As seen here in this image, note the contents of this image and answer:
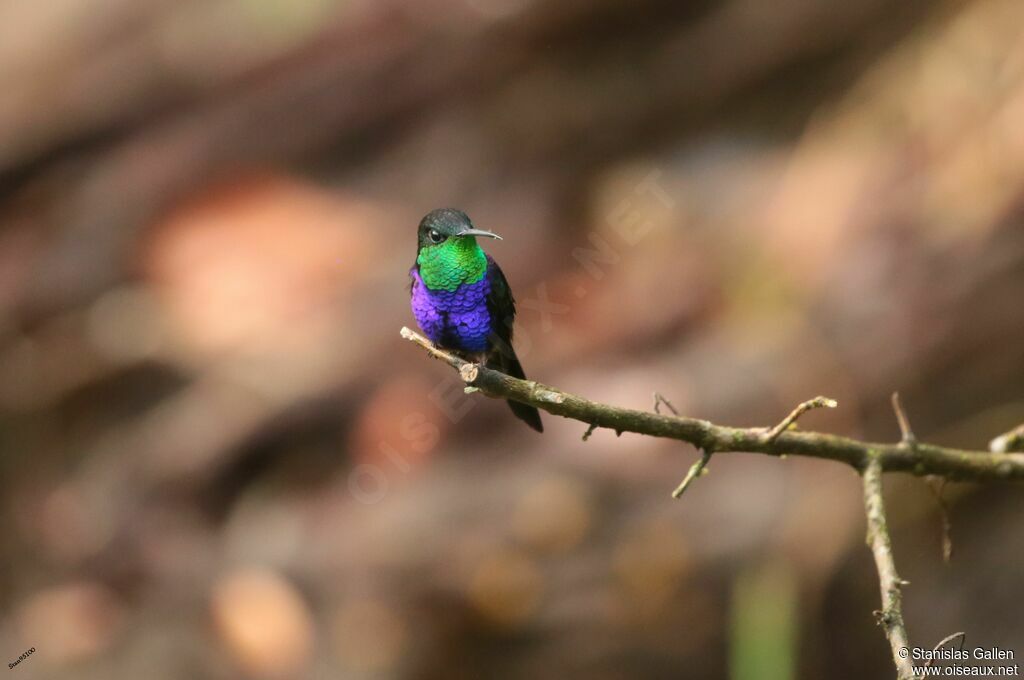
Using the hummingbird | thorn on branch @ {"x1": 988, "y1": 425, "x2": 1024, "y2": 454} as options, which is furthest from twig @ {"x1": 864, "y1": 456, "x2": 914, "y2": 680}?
the hummingbird

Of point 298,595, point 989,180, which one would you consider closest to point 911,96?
point 989,180

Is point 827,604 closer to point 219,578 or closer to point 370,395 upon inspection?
point 370,395

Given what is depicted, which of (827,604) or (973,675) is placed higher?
(827,604)

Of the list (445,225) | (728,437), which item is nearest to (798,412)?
(728,437)

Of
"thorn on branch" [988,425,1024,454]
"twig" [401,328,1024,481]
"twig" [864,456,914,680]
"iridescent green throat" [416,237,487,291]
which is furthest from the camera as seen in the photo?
"thorn on branch" [988,425,1024,454]

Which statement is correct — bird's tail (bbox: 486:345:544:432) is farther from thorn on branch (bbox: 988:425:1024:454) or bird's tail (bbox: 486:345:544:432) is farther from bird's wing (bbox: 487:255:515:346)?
thorn on branch (bbox: 988:425:1024:454)

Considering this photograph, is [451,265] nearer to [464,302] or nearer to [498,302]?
[464,302]

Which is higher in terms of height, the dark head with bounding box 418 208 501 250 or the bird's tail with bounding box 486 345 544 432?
the dark head with bounding box 418 208 501 250
